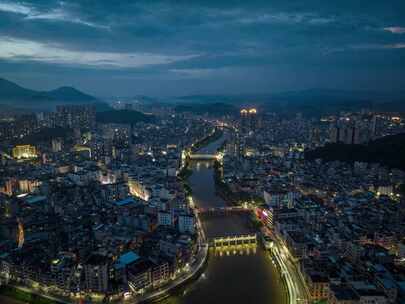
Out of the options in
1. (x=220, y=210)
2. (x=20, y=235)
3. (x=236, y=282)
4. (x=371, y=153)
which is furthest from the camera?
(x=371, y=153)

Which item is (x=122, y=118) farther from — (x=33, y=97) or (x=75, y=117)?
(x=33, y=97)

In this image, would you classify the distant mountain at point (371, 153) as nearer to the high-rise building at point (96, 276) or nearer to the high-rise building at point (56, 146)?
the high-rise building at point (96, 276)

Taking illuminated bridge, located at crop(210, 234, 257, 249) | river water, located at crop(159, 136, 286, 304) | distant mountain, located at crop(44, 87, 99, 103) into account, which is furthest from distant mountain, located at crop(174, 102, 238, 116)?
river water, located at crop(159, 136, 286, 304)

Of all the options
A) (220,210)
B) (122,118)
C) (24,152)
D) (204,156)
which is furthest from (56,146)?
(220,210)

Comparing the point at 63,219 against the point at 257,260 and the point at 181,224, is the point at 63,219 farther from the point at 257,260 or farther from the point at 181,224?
the point at 257,260

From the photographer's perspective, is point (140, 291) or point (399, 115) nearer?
point (140, 291)

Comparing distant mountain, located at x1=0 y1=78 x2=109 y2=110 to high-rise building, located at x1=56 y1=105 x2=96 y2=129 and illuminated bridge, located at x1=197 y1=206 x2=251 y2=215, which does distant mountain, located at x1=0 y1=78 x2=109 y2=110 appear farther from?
illuminated bridge, located at x1=197 y1=206 x2=251 y2=215

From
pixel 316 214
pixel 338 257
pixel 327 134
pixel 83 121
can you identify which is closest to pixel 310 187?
pixel 316 214
